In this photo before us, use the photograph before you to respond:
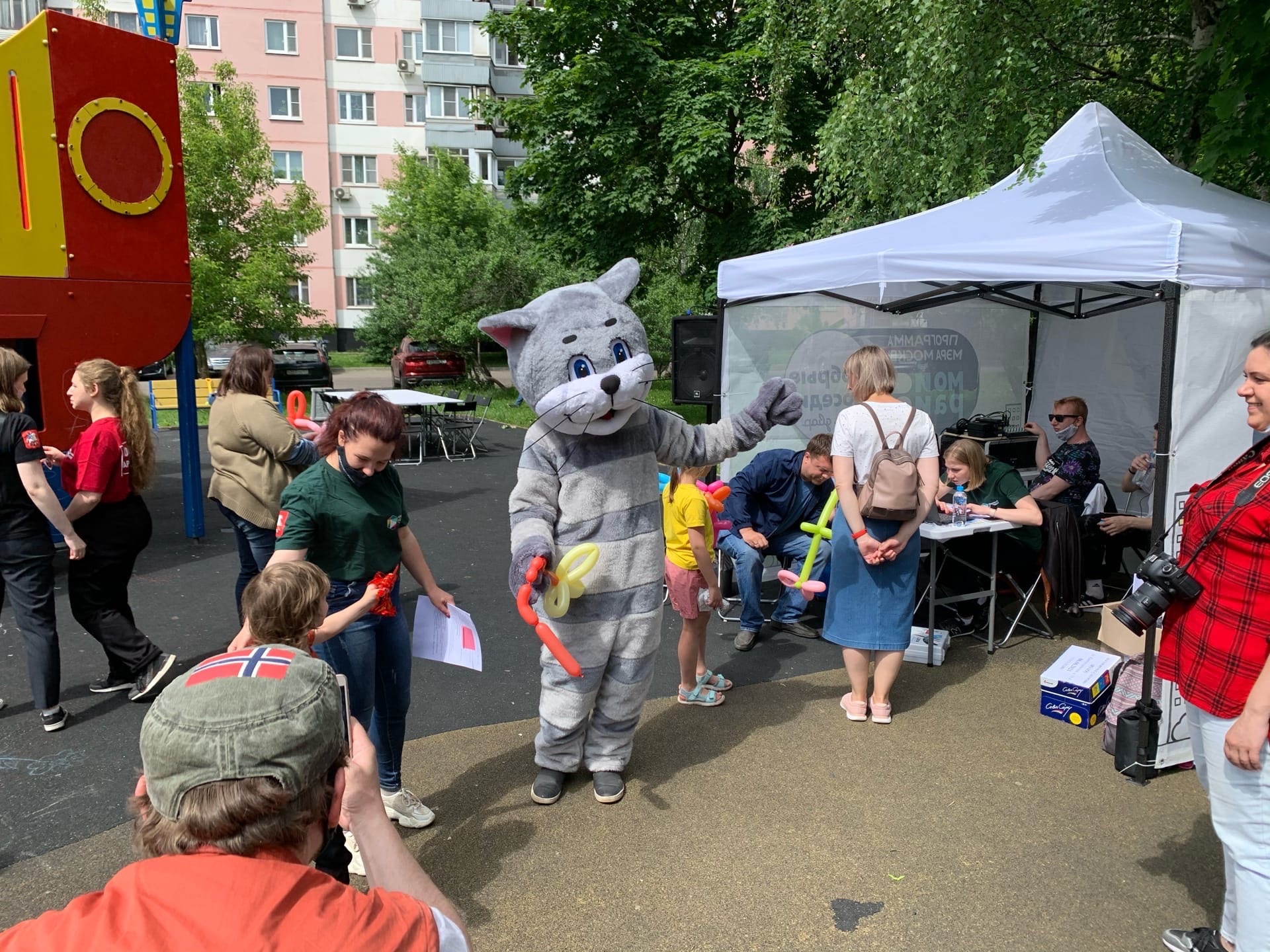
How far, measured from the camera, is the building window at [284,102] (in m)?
37.9

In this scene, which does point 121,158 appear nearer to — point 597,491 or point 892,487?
point 597,491

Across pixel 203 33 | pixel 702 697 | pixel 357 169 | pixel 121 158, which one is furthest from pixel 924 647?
pixel 203 33

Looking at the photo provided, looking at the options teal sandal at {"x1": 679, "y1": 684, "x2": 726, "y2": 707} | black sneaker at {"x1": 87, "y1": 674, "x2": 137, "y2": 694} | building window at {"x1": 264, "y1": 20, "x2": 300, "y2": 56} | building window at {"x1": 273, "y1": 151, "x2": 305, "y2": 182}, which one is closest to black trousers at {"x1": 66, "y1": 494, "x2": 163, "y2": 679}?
black sneaker at {"x1": 87, "y1": 674, "x2": 137, "y2": 694}

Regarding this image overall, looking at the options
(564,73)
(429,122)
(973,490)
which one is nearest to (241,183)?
(564,73)

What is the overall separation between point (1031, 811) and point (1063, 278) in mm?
2591

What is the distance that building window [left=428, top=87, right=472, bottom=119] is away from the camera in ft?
130

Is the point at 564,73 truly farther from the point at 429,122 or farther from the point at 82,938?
the point at 429,122

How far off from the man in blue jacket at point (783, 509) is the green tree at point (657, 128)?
32.8 ft

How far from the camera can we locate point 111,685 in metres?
4.97

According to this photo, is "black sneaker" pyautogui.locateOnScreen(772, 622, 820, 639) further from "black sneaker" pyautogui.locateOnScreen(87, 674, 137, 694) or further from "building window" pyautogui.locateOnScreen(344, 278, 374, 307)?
"building window" pyautogui.locateOnScreen(344, 278, 374, 307)

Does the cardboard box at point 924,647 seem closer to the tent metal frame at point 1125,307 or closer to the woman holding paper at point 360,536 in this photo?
the tent metal frame at point 1125,307

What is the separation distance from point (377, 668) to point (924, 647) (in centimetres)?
331

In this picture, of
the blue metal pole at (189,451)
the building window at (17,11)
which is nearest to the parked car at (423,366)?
the blue metal pole at (189,451)

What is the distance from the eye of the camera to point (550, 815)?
3.70 meters
